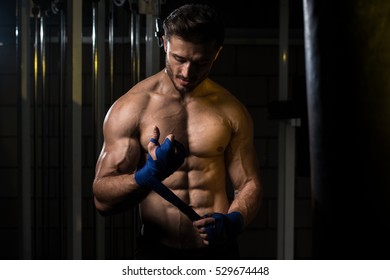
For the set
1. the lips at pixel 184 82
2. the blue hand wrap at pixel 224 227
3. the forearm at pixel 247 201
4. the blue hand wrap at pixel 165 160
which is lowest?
the blue hand wrap at pixel 224 227

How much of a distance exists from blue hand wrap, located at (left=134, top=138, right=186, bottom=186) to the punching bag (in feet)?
3.43

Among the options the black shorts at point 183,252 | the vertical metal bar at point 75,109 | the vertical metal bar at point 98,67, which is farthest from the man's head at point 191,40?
the vertical metal bar at point 98,67

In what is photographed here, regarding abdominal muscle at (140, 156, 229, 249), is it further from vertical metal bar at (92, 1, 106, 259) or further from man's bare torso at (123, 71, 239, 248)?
vertical metal bar at (92, 1, 106, 259)

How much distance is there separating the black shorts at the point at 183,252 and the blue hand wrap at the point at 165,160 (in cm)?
30

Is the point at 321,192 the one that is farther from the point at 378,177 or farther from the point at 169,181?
the point at 169,181

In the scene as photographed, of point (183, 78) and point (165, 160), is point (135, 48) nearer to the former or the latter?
point (183, 78)

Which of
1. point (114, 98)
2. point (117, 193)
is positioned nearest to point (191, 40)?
point (117, 193)

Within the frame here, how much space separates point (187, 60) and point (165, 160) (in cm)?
28

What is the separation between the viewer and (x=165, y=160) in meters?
1.39

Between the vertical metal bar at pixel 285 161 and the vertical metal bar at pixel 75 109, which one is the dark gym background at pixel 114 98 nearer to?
the vertical metal bar at pixel 285 161

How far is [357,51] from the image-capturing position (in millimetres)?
317

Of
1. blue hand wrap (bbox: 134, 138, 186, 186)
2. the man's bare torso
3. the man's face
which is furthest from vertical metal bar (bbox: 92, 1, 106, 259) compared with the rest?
blue hand wrap (bbox: 134, 138, 186, 186)

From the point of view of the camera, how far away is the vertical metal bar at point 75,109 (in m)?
2.05
